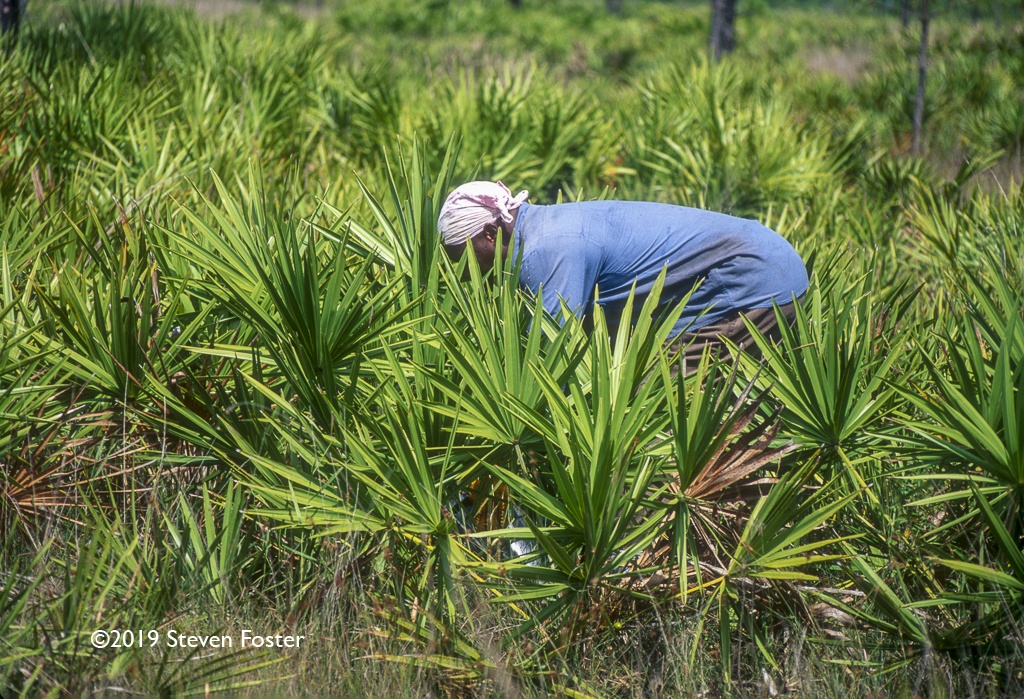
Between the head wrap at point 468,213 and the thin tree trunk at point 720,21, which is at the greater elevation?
the head wrap at point 468,213

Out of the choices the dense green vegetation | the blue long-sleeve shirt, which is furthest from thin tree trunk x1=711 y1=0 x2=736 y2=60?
the dense green vegetation

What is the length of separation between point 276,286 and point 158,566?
0.87 metres

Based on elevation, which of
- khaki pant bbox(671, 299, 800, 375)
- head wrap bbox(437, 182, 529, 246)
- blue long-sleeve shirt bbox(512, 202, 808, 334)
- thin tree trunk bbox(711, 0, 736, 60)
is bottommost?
thin tree trunk bbox(711, 0, 736, 60)

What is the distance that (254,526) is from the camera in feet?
9.55

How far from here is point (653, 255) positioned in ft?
11.2

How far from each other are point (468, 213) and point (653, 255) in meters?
0.76

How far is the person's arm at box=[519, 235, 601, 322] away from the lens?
3.11 meters

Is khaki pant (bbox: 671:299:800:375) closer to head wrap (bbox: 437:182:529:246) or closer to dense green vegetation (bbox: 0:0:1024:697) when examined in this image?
dense green vegetation (bbox: 0:0:1024:697)

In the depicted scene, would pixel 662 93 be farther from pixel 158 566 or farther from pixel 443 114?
pixel 158 566

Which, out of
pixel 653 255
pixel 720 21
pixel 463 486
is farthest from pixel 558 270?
Answer: pixel 720 21

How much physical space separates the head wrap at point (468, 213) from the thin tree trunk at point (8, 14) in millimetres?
6105

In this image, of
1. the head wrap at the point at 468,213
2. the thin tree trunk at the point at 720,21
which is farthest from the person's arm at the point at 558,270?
the thin tree trunk at the point at 720,21

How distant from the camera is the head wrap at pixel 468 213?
3176 mm

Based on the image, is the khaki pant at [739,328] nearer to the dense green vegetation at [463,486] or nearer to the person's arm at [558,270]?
the dense green vegetation at [463,486]
